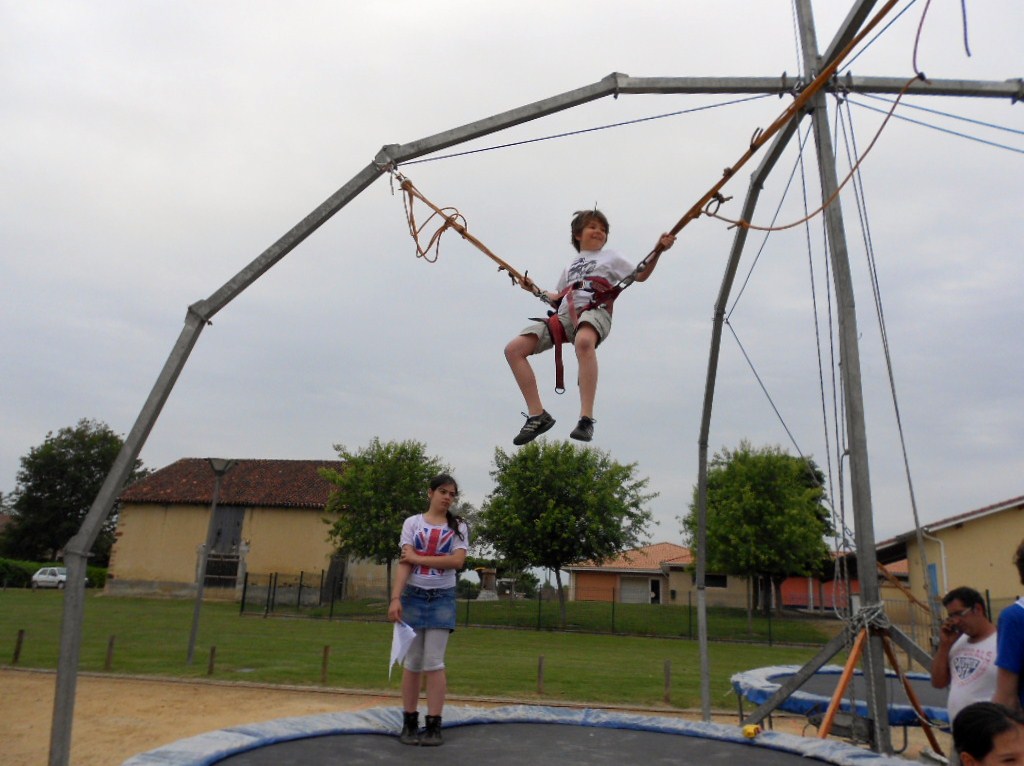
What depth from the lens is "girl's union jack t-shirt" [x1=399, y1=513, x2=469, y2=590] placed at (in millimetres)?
3738

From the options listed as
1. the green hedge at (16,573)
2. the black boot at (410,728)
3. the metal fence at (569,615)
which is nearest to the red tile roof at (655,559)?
the metal fence at (569,615)

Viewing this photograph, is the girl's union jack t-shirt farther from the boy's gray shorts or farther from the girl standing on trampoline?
the boy's gray shorts

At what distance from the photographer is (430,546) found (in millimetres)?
3756

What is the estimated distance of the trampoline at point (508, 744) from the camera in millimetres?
3389

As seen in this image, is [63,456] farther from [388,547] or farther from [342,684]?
[342,684]

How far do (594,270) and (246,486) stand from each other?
85.5 ft

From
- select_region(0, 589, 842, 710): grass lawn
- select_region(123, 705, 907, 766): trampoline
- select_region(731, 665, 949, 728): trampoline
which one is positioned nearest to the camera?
select_region(123, 705, 907, 766): trampoline

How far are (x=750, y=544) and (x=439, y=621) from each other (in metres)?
18.1

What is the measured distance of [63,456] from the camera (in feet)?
131

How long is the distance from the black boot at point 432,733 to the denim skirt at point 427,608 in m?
0.45

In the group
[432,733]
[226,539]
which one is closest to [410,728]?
[432,733]

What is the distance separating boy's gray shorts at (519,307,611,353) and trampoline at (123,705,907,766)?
192 cm

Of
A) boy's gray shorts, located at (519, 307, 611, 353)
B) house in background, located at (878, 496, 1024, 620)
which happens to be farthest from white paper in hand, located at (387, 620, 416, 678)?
house in background, located at (878, 496, 1024, 620)

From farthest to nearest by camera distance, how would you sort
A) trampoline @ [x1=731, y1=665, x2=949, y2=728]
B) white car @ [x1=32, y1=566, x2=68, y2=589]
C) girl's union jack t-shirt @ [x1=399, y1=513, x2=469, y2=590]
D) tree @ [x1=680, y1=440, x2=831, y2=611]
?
white car @ [x1=32, y1=566, x2=68, y2=589] < tree @ [x1=680, y1=440, x2=831, y2=611] < trampoline @ [x1=731, y1=665, x2=949, y2=728] < girl's union jack t-shirt @ [x1=399, y1=513, x2=469, y2=590]
